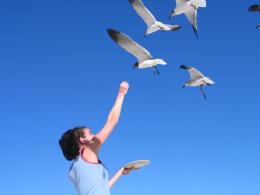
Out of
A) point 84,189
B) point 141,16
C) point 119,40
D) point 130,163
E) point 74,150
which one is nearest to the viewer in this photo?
point 84,189

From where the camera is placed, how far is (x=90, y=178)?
3957mm

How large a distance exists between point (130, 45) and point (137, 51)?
0.35 m

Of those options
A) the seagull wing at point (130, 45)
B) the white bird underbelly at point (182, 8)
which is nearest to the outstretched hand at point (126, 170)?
the seagull wing at point (130, 45)

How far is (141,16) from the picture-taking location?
46.5ft

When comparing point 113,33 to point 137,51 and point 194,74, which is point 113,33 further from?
point 194,74

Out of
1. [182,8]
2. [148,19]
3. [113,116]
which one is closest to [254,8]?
[182,8]

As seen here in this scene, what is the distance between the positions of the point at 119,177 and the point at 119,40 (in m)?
7.63

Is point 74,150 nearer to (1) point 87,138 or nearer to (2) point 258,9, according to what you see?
(1) point 87,138

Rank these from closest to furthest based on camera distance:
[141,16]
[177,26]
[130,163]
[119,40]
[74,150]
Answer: [74,150], [130,163], [119,40], [177,26], [141,16]

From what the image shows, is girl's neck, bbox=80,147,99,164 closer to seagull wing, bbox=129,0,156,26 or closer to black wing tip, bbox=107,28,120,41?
black wing tip, bbox=107,28,120,41

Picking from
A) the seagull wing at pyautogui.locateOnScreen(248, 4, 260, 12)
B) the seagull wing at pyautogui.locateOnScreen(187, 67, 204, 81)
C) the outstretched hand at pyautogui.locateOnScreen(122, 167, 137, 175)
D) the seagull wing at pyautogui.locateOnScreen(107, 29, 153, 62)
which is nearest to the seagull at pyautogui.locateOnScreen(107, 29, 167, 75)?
the seagull wing at pyautogui.locateOnScreen(107, 29, 153, 62)

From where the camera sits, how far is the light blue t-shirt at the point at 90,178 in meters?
3.93

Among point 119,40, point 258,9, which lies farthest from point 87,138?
point 258,9

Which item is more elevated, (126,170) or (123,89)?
(123,89)
